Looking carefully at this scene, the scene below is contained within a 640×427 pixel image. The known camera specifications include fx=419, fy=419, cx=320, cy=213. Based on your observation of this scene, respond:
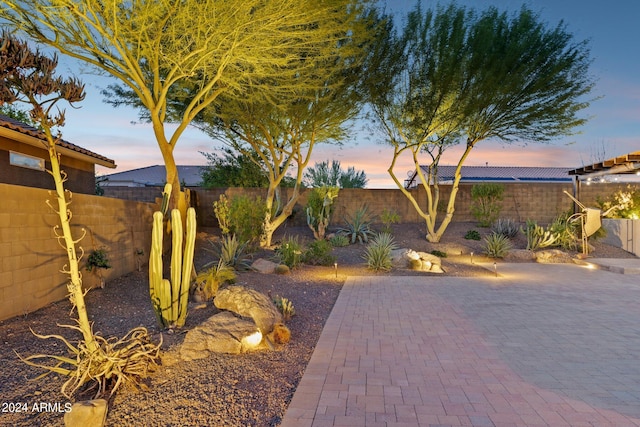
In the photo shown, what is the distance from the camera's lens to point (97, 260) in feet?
25.9

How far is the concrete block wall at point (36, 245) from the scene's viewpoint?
18.7 ft

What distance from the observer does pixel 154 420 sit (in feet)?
11.0

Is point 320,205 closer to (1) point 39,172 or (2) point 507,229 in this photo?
(2) point 507,229

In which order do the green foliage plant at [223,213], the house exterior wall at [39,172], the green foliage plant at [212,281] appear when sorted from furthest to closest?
the green foliage plant at [223,213] < the house exterior wall at [39,172] < the green foliage plant at [212,281]

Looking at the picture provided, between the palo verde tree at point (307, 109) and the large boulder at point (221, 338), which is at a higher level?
the palo verde tree at point (307, 109)

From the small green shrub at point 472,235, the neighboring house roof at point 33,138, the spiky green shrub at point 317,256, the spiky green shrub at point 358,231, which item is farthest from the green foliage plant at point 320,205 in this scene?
the neighboring house roof at point 33,138

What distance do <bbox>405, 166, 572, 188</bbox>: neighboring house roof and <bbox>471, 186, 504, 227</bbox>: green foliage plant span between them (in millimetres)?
12521

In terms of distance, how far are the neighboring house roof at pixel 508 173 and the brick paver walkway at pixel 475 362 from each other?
84.5 ft

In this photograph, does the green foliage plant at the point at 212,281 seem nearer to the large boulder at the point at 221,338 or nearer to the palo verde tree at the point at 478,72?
the large boulder at the point at 221,338

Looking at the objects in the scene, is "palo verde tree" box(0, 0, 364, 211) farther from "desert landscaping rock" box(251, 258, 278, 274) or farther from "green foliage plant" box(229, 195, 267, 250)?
"green foliage plant" box(229, 195, 267, 250)

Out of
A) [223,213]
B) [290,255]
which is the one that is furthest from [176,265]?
[223,213]

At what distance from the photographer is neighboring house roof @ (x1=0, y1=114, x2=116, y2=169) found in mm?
9211

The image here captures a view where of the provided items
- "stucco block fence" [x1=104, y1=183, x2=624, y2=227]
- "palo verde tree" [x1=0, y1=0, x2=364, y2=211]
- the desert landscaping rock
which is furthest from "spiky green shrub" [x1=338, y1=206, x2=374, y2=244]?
"palo verde tree" [x1=0, y1=0, x2=364, y2=211]

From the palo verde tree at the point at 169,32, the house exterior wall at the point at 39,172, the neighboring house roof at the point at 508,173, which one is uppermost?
the palo verde tree at the point at 169,32
